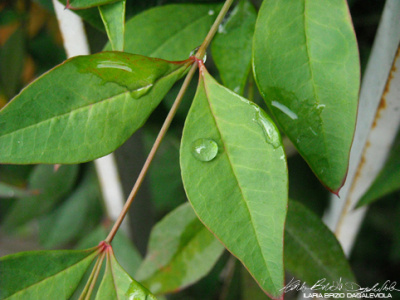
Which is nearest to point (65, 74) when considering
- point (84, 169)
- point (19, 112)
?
point (19, 112)

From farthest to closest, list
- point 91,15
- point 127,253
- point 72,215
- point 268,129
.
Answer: point 72,215 → point 127,253 → point 91,15 → point 268,129

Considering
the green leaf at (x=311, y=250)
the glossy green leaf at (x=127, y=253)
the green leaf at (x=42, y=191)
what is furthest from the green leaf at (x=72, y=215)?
the green leaf at (x=311, y=250)

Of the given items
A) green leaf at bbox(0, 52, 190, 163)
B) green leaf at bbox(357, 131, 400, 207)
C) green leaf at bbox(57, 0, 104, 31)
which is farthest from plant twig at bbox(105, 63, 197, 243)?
green leaf at bbox(357, 131, 400, 207)

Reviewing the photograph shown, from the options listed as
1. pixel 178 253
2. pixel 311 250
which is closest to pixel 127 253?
pixel 178 253

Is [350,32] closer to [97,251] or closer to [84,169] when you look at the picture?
[97,251]

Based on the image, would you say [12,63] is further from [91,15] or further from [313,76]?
[313,76]

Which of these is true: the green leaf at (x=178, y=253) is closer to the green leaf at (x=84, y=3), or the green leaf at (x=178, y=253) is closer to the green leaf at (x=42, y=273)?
the green leaf at (x=42, y=273)
